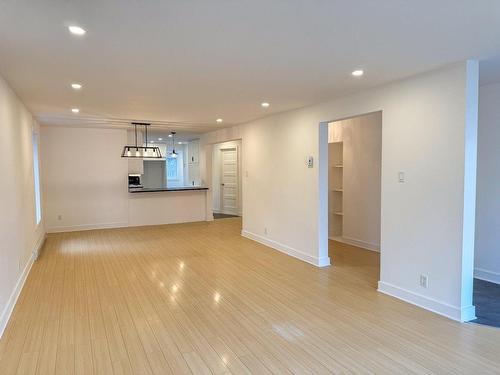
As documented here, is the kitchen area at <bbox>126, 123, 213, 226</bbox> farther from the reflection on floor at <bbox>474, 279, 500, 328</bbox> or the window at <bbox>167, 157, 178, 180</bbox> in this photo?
the reflection on floor at <bbox>474, 279, 500, 328</bbox>

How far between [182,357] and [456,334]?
2.35 metres

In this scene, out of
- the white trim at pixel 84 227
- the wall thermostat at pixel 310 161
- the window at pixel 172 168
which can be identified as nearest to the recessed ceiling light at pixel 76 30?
the wall thermostat at pixel 310 161

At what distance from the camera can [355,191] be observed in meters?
6.41

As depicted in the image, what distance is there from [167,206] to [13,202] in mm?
5113

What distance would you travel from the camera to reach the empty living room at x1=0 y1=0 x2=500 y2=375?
2.40m

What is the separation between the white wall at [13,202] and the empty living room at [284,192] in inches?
2.0

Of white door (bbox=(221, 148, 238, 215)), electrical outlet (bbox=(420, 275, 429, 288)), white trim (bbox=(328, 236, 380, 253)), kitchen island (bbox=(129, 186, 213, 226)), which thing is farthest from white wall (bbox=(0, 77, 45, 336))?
white door (bbox=(221, 148, 238, 215))

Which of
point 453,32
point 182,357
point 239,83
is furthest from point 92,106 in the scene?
point 453,32

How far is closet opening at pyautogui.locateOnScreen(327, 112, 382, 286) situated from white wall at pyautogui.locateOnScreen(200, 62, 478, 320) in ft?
3.28

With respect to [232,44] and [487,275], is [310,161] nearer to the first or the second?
[487,275]

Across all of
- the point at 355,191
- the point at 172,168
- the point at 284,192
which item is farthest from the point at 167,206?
the point at 172,168

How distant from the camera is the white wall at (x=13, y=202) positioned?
3.36 m

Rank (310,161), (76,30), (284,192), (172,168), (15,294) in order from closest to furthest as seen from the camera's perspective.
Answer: (76,30) < (15,294) < (310,161) < (284,192) < (172,168)

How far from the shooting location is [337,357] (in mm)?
2648
